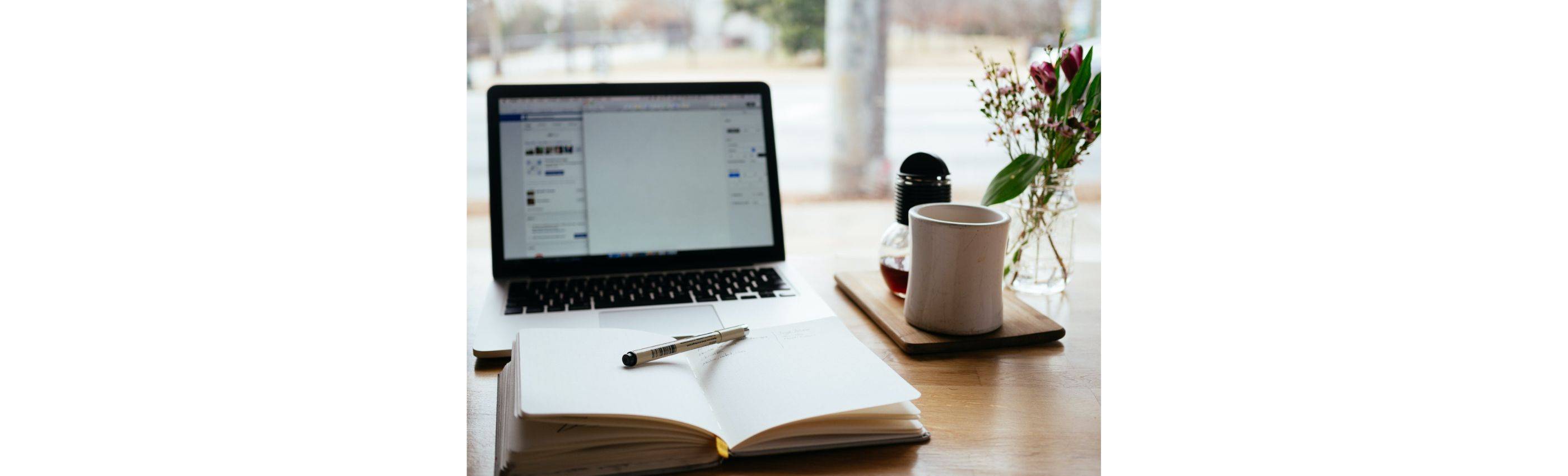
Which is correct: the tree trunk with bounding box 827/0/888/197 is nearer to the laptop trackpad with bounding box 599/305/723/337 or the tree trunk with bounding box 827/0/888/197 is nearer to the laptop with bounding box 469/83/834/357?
the laptop with bounding box 469/83/834/357

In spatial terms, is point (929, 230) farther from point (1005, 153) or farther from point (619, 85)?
point (619, 85)

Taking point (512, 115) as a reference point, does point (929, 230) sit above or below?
below

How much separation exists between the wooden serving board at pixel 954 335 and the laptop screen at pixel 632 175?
0.23 m

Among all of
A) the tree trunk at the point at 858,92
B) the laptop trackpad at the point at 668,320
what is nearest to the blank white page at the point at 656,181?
the laptop trackpad at the point at 668,320

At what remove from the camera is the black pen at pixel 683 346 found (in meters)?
0.74

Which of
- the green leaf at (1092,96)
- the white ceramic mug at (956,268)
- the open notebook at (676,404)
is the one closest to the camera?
the open notebook at (676,404)

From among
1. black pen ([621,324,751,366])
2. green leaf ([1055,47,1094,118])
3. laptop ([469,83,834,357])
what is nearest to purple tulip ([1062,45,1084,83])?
green leaf ([1055,47,1094,118])

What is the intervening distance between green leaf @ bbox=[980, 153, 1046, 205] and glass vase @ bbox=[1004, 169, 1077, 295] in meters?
0.04

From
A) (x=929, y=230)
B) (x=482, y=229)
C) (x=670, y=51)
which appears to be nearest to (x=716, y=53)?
(x=670, y=51)

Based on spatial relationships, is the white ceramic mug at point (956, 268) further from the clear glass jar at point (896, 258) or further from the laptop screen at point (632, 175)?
the laptop screen at point (632, 175)

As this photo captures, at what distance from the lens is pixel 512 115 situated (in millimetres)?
1166

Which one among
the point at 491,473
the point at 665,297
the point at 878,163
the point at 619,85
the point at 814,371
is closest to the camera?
the point at 491,473

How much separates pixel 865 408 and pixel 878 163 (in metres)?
3.96

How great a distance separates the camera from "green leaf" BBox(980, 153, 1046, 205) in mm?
1060
